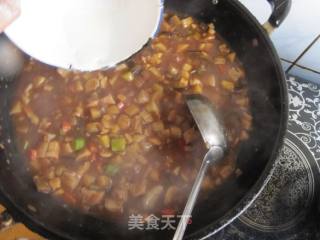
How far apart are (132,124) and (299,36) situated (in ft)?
2.26

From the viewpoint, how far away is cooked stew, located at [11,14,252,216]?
4.08 ft

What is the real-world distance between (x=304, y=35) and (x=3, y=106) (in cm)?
109

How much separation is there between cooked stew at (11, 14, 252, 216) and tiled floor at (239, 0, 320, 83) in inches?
7.4

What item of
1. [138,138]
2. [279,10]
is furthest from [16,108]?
[279,10]

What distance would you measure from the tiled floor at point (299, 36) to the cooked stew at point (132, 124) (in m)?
0.19

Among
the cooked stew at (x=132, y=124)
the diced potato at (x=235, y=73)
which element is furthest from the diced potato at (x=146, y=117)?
the diced potato at (x=235, y=73)

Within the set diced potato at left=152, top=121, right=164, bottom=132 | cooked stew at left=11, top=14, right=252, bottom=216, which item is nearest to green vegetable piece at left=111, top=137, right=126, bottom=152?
cooked stew at left=11, top=14, right=252, bottom=216

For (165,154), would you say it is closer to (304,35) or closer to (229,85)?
(229,85)

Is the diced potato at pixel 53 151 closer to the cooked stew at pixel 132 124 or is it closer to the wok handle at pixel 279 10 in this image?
the cooked stew at pixel 132 124

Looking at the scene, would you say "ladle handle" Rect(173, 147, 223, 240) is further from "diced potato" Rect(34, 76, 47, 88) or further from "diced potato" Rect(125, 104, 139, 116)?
"diced potato" Rect(34, 76, 47, 88)

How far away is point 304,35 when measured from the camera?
4.69 ft

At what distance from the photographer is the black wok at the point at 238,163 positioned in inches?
44.3

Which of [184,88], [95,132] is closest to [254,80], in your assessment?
[184,88]

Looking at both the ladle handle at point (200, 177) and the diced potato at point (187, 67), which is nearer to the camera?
the ladle handle at point (200, 177)
